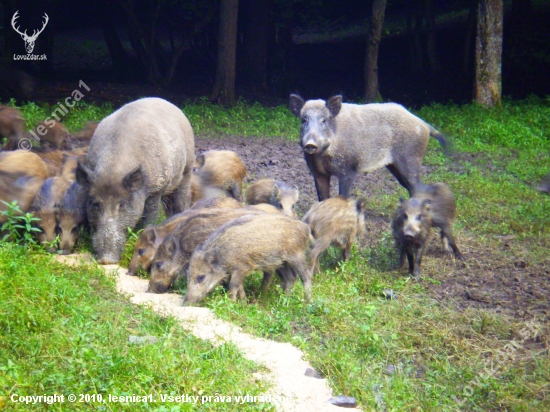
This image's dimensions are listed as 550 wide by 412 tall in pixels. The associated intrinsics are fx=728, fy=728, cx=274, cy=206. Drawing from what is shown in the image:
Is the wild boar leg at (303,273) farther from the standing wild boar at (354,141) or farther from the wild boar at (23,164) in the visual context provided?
the wild boar at (23,164)

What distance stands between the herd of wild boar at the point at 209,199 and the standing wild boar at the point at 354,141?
13mm

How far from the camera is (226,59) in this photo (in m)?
15.4

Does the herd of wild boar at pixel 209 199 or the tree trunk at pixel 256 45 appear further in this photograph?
the tree trunk at pixel 256 45

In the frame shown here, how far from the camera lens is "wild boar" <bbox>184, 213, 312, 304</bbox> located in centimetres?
568

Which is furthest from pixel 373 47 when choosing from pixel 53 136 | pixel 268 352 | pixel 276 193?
pixel 268 352

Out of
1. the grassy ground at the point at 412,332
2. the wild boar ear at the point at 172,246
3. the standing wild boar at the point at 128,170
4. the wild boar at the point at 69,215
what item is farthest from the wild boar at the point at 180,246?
the wild boar at the point at 69,215

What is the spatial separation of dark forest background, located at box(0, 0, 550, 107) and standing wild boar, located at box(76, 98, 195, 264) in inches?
335

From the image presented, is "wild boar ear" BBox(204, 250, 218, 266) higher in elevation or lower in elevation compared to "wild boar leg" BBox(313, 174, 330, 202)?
lower

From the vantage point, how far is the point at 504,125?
43.9ft

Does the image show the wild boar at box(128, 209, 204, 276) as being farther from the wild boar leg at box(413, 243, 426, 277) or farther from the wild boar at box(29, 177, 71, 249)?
the wild boar leg at box(413, 243, 426, 277)

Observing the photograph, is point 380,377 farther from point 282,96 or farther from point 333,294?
point 282,96

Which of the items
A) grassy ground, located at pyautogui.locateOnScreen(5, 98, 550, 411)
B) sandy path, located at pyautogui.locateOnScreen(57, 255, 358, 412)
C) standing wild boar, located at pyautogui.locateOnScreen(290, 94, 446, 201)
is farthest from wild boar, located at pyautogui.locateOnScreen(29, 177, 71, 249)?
standing wild boar, located at pyautogui.locateOnScreen(290, 94, 446, 201)

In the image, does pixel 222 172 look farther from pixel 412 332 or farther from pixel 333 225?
pixel 412 332

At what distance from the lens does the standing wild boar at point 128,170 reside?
647cm
